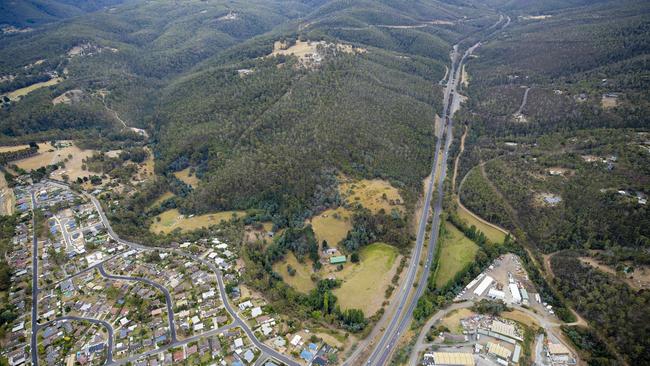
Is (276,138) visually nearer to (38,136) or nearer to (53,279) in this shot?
(53,279)

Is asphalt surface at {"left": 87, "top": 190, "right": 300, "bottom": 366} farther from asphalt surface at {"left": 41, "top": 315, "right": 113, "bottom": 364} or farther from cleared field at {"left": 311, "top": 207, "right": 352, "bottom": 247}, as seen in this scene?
cleared field at {"left": 311, "top": 207, "right": 352, "bottom": 247}

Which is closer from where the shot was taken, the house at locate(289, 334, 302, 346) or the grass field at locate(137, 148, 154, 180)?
the house at locate(289, 334, 302, 346)

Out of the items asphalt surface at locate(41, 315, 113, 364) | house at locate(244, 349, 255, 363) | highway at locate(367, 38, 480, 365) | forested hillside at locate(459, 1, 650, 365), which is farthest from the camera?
forested hillside at locate(459, 1, 650, 365)

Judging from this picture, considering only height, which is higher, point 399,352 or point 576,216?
point 576,216

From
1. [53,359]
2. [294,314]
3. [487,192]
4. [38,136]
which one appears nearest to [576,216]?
[487,192]

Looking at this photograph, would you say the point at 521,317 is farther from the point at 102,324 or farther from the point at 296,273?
the point at 102,324

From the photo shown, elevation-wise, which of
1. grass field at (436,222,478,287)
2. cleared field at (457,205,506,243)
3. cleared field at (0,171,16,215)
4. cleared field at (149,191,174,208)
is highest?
cleared field at (457,205,506,243)

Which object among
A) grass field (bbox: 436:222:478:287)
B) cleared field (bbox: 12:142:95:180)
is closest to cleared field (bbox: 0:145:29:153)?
cleared field (bbox: 12:142:95:180)
